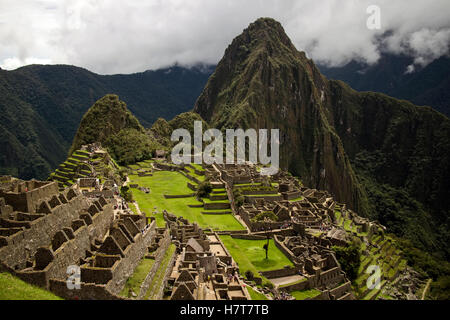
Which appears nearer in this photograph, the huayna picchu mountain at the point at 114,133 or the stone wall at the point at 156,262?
the stone wall at the point at 156,262

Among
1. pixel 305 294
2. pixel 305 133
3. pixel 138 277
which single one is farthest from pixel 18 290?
pixel 305 133

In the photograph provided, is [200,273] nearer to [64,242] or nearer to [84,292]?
[84,292]

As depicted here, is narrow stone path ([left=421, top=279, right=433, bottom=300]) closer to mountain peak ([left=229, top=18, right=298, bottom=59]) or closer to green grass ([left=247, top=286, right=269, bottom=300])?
green grass ([left=247, top=286, right=269, bottom=300])

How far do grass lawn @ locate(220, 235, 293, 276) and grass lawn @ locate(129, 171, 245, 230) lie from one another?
3.22 meters

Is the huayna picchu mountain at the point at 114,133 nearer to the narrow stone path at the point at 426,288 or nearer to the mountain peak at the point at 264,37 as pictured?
the narrow stone path at the point at 426,288

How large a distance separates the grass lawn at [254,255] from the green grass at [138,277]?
10206 mm

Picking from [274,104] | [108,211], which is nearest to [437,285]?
[108,211]

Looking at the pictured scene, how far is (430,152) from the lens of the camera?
19500 cm

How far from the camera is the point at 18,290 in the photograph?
13.7 meters

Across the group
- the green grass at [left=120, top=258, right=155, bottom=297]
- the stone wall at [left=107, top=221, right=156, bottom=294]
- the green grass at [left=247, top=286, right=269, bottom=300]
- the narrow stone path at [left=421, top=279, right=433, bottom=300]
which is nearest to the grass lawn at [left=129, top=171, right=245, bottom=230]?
the stone wall at [left=107, top=221, right=156, bottom=294]

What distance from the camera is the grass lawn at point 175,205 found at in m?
39.8

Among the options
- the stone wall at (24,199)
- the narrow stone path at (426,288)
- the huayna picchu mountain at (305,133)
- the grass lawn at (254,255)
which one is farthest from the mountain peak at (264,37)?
the stone wall at (24,199)

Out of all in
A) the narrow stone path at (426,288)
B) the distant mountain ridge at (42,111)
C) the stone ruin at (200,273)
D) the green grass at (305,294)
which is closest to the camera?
the stone ruin at (200,273)
